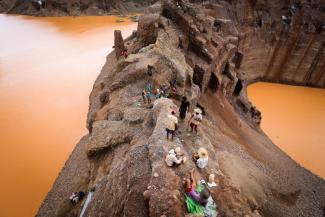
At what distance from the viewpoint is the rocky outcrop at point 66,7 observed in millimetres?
55969

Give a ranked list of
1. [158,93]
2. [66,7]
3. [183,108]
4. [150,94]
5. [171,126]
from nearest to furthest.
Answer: [171,126], [183,108], [158,93], [150,94], [66,7]

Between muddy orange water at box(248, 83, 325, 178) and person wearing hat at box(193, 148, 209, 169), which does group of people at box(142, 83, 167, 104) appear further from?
muddy orange water at box(248, 83, 325, 178)

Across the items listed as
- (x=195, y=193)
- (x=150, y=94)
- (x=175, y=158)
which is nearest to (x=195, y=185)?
(x=195, y=193)

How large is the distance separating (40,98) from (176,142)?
21.9 m

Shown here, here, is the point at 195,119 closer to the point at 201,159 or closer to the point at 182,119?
the point at 182,119

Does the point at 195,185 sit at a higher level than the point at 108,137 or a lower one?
higher

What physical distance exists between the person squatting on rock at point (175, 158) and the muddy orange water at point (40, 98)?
1225cm

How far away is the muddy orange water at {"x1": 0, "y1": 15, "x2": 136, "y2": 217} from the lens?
1945 cm

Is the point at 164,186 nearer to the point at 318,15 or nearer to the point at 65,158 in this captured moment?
the point at 65,158

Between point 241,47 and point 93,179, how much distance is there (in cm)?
2808

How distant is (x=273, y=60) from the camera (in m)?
37.6

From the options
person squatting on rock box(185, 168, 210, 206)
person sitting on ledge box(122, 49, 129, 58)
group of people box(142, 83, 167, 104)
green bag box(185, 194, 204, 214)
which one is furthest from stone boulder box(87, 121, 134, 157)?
person sitting on ledge box(122, 49, 129, 58)

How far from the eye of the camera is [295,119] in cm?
2917

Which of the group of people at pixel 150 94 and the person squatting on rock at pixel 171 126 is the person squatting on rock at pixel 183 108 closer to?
the person squatting on rock at pixel 171 126
